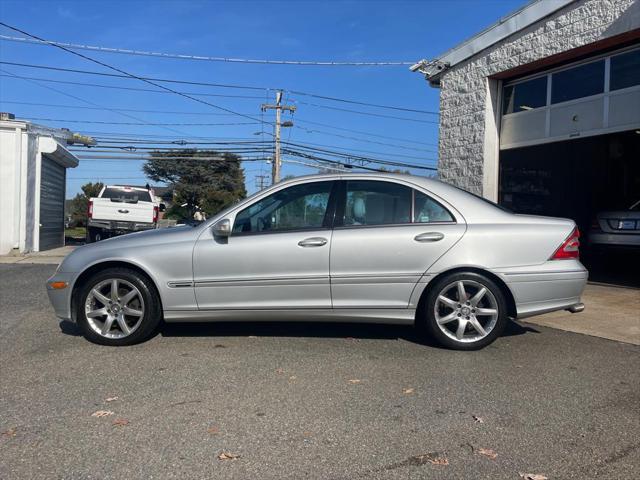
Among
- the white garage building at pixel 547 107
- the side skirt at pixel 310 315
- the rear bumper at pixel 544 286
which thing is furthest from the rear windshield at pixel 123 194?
the rear bumper at pixel 544 286

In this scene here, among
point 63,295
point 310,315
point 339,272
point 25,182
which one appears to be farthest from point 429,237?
point 25,182

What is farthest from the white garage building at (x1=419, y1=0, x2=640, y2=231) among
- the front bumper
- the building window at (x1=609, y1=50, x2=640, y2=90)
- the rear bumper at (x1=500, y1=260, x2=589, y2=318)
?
the front bumper

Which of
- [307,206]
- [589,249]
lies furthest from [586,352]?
[589,249]

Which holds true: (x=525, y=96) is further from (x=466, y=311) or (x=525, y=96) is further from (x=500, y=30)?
(x=466, y=311)

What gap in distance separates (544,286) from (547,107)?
6411mm

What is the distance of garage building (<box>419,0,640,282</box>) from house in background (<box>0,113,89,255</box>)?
11.2 metres

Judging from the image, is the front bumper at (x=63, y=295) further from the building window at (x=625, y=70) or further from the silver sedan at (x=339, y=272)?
the building window at (x=625, y=70)

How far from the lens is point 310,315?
206 inches

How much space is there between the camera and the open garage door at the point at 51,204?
17.8 metres

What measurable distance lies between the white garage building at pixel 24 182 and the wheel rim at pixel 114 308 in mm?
12539

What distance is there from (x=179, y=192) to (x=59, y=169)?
36.7 meters

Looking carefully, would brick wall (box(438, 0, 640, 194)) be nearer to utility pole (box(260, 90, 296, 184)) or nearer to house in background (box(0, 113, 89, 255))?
house in background (box(0, 113, 89, 255))

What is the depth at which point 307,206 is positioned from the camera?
5.39 m

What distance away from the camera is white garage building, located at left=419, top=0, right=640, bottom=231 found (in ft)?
30.1
